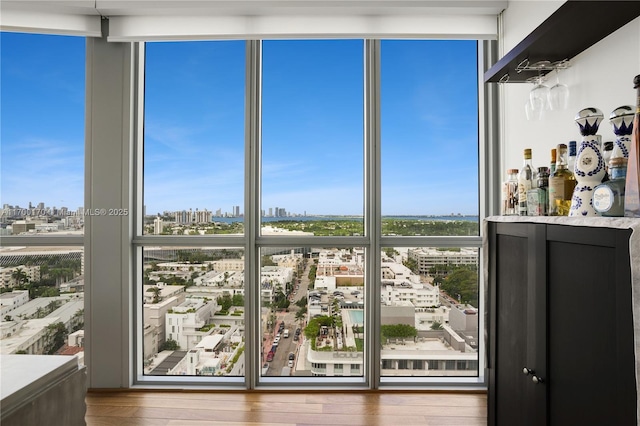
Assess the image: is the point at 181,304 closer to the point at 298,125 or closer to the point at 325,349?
the point at 325,349

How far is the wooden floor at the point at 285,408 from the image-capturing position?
213 centimetres

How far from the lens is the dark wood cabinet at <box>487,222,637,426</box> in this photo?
3.28 feet

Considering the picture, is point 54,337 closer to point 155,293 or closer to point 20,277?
point 20,277

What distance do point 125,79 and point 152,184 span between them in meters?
0.77

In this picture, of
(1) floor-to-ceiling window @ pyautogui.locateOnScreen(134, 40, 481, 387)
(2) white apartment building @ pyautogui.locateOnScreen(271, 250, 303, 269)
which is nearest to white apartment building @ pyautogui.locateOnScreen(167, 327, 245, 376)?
(1) floor-to-ceiling window @ pyautogui.locateOnScreen(134, 40, 481, 387)

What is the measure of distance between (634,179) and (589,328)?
1.60 ft

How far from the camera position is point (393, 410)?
7.36 feet

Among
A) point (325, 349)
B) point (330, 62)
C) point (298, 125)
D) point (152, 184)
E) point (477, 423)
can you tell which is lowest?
point (477, 423)

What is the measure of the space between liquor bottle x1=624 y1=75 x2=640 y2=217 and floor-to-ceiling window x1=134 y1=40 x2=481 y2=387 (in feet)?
4.94

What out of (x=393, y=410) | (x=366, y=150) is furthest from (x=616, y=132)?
(x=393, y=410)

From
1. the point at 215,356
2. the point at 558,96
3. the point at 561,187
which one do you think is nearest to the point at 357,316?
the point at 215,356

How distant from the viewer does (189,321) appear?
2.59m

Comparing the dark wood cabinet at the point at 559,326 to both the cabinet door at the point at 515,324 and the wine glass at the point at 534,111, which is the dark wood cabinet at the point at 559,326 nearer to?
the cabinet door at the point at 515,324

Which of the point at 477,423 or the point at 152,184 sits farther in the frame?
the point at 152,184
